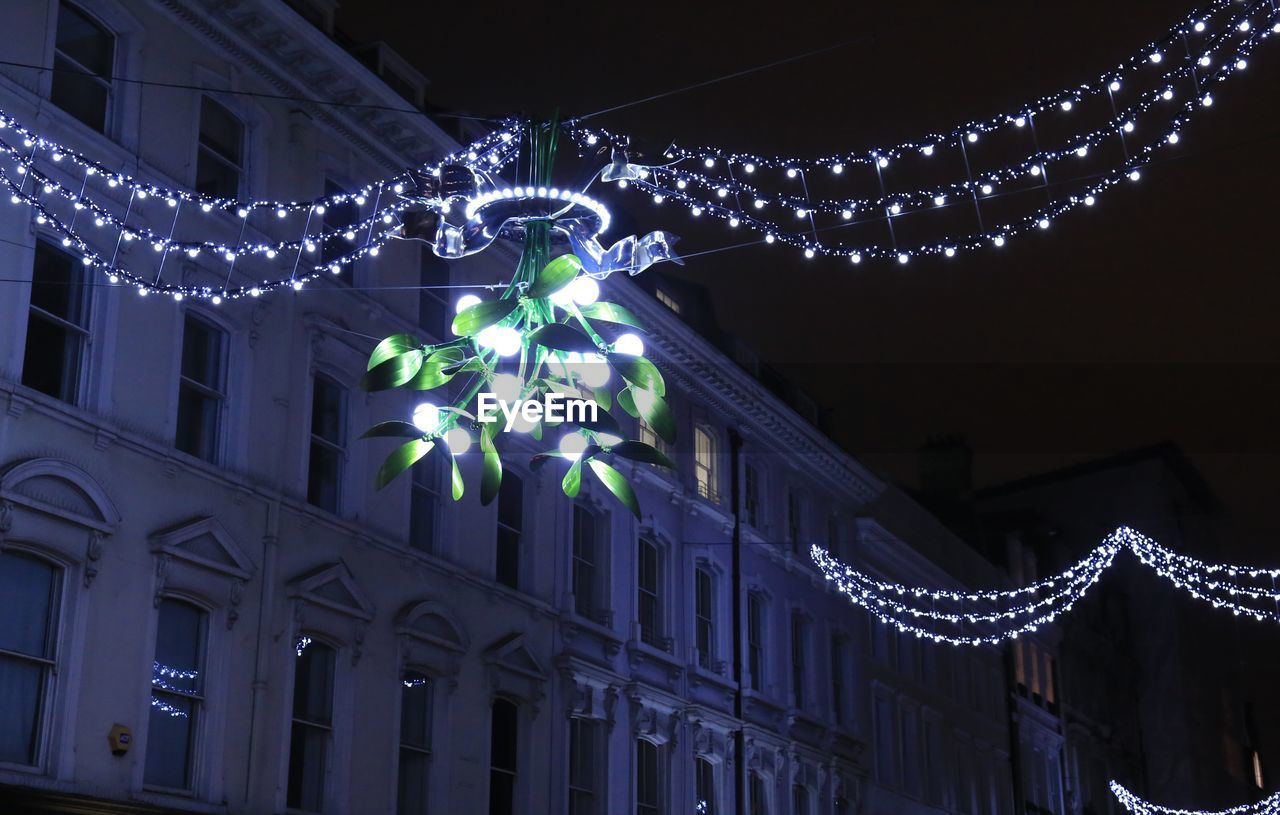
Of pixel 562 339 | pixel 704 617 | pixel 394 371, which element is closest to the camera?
pixel 562 339

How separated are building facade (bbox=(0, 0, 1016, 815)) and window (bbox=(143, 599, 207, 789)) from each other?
0.03m

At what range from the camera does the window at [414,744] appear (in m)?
22.6

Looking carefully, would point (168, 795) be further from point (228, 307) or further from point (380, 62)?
point (380, 62)

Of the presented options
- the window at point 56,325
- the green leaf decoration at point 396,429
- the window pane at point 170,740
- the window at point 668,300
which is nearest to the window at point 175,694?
the window pane at point 170,740

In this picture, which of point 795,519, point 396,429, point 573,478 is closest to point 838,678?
point 795,519

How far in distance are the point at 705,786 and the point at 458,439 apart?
2316 centimetres

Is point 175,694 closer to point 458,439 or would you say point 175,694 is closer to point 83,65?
point 83,65

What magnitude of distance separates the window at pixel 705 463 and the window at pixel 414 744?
10.6 metres

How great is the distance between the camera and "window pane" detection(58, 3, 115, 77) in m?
18.8

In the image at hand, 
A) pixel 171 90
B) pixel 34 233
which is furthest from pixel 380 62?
pixel 34 233

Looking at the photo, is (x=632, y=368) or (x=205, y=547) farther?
(x=205, y=547)

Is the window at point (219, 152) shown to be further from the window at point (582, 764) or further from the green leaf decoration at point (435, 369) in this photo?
the green leaf decoration at point (435, 369)

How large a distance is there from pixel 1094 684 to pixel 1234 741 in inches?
618

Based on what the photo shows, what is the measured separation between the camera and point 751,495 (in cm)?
3519
